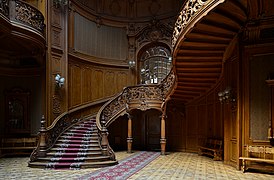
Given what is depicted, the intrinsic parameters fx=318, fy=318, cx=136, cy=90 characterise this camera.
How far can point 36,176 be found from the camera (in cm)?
812

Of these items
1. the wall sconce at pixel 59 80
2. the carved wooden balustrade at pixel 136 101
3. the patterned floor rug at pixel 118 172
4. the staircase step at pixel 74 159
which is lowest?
the patterned floor rug at pixel 118 172

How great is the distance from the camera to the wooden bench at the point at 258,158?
830cm

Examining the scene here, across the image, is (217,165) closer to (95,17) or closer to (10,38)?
(10,38)

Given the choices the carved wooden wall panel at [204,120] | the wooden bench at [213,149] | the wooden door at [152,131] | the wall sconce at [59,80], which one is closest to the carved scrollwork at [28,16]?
the wall sconce at [59,80]

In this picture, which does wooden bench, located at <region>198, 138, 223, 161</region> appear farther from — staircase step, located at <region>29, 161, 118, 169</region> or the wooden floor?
staircase step, located at <region>29, 161, 118, 169</region>

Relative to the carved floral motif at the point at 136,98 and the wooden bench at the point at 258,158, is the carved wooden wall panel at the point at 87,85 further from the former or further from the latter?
the wooden bench at the point at 258,158

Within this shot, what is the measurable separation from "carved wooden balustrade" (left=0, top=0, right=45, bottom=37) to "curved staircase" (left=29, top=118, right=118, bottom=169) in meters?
3.93

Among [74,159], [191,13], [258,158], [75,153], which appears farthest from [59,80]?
[258,158]

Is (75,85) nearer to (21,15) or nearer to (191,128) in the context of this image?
(21,15)

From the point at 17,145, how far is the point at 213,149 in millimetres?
7780

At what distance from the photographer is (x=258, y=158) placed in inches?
336

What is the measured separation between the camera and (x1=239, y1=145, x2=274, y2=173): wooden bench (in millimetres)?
8297

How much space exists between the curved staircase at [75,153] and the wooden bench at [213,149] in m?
3.61

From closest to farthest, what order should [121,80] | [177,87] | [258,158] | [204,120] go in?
1. [258,158]
2. [177,87]
3. [204,120]
4. [121,80]
